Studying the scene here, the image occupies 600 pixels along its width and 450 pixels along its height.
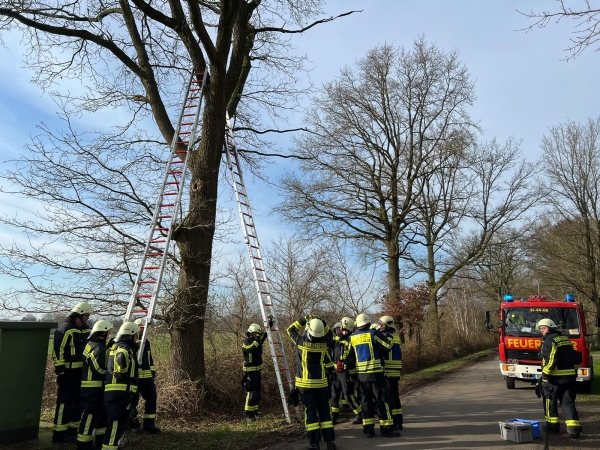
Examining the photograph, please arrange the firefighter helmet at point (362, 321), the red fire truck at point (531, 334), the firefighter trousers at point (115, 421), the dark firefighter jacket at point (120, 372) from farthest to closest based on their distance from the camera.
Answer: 1. the red fire truck at point (531, 334)
2. the firefighter helmet at point (362, 321)
3. the dark firefighter jacket at point (120, 372)
4. the firefighter trousers at point (115, 421)

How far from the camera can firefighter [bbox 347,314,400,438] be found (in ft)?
25.5

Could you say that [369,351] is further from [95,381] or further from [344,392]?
[95,381]

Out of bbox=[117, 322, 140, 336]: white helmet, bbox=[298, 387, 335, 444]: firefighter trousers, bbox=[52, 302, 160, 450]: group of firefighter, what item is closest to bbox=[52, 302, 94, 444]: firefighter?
bbox=[52, 302, 160, 450]: group of firefighter

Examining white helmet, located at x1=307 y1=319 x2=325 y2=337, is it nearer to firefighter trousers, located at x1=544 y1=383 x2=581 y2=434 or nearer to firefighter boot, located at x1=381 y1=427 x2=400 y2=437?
firefighter boot, located at x1=381 y1=427 x2=400 y2=437

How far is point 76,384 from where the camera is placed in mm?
7074

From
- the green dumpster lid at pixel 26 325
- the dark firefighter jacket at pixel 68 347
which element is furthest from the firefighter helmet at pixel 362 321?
the green dumpster lid at pixel 26 325

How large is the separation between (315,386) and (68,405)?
3598mm

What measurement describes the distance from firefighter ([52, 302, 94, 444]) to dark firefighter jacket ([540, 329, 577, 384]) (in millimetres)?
7330

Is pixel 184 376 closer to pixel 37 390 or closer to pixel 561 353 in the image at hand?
pixel 37 390

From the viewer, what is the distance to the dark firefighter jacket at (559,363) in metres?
7.60

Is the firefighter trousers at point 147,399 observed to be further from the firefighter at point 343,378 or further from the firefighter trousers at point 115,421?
the firefighter at point 343,378

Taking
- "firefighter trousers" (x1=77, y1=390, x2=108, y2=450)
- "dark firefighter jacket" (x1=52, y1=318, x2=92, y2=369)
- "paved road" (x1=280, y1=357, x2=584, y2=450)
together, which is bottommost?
"paved road" (x1=280, y1=357, x2=584, y2=450)

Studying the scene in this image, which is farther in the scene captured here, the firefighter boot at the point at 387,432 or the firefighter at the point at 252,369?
the firefighter at the point at 252,369

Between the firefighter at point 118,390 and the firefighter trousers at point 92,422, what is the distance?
0.94 feet
